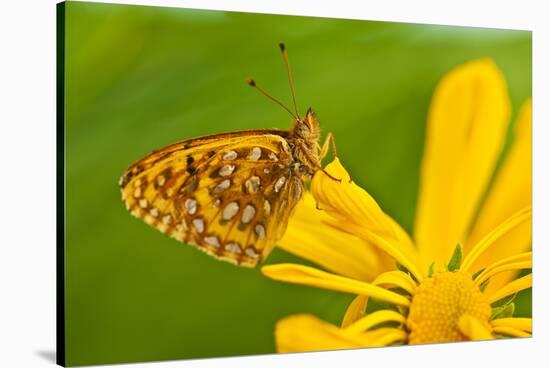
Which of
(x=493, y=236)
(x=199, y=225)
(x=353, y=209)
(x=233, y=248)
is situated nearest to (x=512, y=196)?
(x=493, y=236)

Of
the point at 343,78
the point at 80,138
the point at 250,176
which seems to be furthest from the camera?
the point at 343,78

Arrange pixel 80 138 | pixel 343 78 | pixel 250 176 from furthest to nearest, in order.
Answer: pixel 343 78, pixel 250 176, pixel 80 138

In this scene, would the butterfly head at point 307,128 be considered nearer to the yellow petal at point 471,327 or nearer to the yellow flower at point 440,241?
the yellow flower at point 440,241

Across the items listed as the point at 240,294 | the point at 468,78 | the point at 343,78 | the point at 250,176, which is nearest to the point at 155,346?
the point at 240,294

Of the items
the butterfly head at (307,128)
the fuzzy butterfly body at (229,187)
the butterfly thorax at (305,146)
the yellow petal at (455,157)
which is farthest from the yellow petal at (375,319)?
the butterfly head at (307,128)

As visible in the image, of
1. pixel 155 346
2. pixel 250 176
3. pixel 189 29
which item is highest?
pixel 189 29

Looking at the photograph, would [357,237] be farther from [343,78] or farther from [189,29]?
[189,29]

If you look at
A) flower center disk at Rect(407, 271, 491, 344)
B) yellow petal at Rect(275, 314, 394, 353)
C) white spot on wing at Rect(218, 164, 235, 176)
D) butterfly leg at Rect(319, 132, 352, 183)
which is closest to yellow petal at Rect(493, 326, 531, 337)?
flower center disk at Rect(407, 271, 491, 344)
